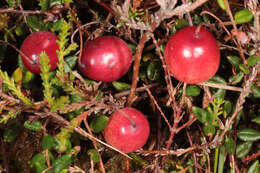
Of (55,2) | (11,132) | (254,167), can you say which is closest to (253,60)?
(254,167)

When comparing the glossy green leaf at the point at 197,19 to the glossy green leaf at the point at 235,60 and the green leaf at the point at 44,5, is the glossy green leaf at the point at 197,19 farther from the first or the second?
the green leaf at the point at 44,5

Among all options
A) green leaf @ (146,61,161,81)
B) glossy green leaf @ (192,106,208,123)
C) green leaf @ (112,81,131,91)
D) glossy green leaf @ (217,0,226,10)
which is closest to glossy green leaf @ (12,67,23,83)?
green leaf @ (112,81,131,91)

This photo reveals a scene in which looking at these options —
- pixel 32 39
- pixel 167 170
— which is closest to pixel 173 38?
pixel 32 39

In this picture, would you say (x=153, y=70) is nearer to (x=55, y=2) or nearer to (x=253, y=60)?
(x=253, y=60)

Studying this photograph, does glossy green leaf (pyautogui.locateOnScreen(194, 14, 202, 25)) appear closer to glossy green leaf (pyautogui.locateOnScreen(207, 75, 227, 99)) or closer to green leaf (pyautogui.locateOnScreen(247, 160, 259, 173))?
glossy green leaf (pyautogui.locateOnScreen(207, 75, 227, 99))

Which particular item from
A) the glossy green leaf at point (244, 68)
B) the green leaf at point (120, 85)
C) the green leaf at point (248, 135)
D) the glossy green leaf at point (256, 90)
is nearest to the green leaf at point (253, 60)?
the glossy green leaf at point (244, 68)

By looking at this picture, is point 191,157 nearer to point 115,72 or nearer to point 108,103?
point 108,103

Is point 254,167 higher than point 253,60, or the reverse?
point 253,60
